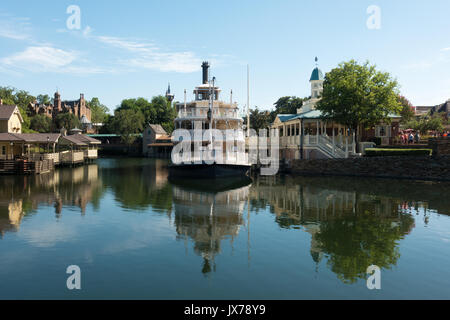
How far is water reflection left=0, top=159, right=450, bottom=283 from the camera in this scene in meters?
13.1

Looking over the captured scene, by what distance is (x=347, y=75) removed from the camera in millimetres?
37969

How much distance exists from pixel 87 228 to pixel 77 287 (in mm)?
6894

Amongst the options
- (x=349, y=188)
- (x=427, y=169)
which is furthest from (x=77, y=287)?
(x=427, y=169)

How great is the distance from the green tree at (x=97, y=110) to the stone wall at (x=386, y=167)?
130 m

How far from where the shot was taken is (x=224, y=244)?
1362 centimetres

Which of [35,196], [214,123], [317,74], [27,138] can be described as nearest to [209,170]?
[214,123]

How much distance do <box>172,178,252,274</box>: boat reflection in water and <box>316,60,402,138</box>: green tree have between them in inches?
568

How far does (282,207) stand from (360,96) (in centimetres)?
2144

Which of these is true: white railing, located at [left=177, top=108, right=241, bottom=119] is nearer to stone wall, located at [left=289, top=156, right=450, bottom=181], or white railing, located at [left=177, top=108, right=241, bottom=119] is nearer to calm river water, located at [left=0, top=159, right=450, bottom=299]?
stone wall, located at [left=289, top=156, right=450, bottom=181]

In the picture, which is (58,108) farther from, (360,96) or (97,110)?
(360,96)

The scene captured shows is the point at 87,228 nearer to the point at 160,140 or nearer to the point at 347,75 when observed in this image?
the point at 347,75

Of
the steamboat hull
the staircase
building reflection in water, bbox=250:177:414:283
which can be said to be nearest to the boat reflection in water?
the steamboat hull

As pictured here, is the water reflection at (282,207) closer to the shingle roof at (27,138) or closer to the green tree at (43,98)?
the shingle roof at (27,138)

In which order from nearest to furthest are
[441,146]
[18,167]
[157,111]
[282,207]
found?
[282,207] < [441,146] < [18,167] < [157,111]
